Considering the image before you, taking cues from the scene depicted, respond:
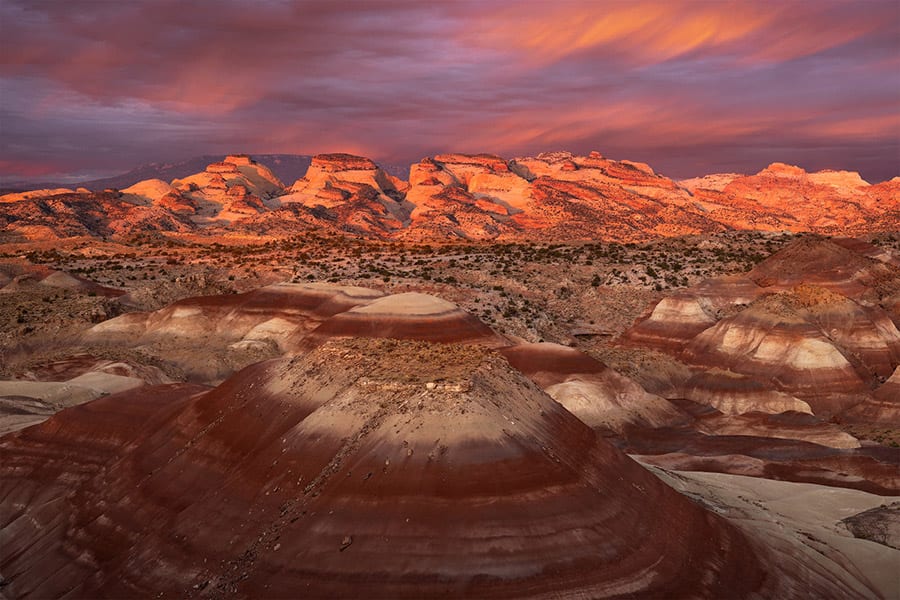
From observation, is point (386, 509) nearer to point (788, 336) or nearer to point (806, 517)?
point (806, 517)

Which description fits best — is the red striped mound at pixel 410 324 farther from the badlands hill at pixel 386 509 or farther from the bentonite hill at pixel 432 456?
the badlands hill at pixel 386 509

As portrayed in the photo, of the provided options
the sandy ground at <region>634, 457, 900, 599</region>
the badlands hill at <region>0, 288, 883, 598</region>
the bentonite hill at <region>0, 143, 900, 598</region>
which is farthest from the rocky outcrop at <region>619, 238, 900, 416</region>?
the badlands hill at <region>0, 288, 883, 598</region>

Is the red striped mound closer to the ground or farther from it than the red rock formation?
closer to the ground

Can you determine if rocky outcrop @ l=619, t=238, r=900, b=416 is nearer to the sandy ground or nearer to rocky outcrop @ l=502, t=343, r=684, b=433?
rocky outcrop @ l=502, t=343, r=684, b=433

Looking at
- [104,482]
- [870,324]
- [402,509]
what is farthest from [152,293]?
[870,324]

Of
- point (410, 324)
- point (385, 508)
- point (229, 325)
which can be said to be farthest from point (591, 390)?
point (229, 325)

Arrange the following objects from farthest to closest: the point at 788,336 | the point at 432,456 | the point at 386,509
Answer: the point at 788,336 → the point at 432,456 → the point at 386,509

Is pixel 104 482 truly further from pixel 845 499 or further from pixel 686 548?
pixel 845 499

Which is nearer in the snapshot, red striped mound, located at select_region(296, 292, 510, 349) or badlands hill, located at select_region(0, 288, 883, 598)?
badlands hill, located at select_region(0, 288, 883, 598)
